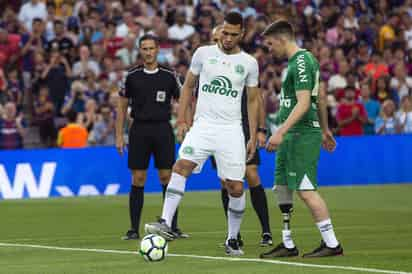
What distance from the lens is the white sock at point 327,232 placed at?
11883 millimetres

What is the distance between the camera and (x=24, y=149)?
24250 millimetres

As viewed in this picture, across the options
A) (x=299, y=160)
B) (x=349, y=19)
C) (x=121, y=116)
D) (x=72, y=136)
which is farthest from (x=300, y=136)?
(x=349, y=19)

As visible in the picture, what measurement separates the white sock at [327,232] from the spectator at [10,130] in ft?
46.3

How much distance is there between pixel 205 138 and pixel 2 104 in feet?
45.8

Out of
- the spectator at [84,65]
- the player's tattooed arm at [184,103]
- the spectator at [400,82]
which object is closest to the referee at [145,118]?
the player's tattooed arm at [184,103]

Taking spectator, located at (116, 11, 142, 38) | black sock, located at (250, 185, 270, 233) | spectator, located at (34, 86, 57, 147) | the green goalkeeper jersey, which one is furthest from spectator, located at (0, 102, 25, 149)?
the green goalkeeper jersey

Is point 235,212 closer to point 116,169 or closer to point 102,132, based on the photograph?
point 116,169

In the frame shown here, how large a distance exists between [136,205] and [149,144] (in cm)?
76

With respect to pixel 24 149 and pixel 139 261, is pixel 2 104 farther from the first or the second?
pixel 139 261

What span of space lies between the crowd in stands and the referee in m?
10.6

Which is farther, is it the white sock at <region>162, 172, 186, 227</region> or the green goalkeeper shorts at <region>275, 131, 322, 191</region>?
the white sock at <region>162, 172, 186, 227</region>

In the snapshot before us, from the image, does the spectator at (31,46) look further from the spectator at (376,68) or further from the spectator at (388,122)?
the spectator at (388,122)

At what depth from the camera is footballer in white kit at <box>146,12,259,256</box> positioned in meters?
12.4

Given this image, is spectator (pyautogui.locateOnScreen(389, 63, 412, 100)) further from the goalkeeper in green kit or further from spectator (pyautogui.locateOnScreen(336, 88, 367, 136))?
the goalkeeper in green kit
